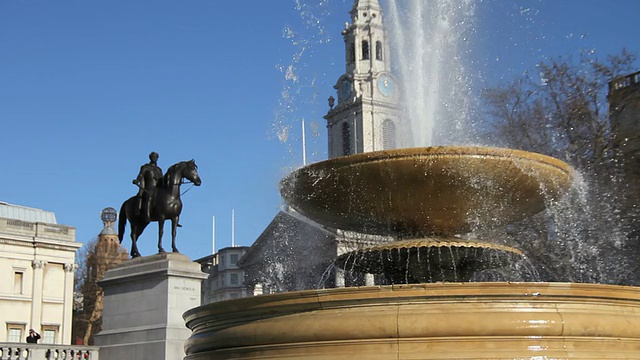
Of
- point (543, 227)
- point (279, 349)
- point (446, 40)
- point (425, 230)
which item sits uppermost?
point (446, 40)

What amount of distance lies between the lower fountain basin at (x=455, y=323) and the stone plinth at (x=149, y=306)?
9240 millimetres

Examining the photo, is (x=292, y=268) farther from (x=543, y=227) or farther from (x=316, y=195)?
(x=316, y=195)

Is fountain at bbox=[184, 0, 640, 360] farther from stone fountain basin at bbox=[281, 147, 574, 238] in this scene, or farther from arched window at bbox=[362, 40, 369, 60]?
arched window at bbox=[362, 40, 369, 60]

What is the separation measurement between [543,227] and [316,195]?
37.4 ft

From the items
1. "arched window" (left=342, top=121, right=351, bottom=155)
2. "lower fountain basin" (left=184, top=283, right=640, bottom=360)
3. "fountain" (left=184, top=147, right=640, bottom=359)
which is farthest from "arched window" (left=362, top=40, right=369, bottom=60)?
"lower fountain basin" (left=184, top=283, right=640, bottom=360)

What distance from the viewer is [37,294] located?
160 ft

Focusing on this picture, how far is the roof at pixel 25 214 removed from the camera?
175 ft

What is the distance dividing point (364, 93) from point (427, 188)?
8402cm

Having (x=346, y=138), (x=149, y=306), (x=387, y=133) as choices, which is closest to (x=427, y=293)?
(x=149, y=306)

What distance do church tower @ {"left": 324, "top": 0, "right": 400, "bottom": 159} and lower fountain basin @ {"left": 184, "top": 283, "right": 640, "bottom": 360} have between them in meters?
81.1

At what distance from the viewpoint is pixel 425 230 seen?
393 inches

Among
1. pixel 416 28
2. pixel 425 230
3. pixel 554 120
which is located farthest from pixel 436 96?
pixel 554 120

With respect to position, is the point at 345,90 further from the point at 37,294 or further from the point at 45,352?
the point at 45,352

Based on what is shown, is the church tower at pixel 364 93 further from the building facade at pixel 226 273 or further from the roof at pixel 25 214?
the roof at pixel 25 214
